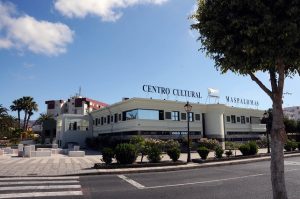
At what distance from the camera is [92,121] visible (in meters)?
58.9

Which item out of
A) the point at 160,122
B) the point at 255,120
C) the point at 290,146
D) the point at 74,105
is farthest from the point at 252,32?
the point at 74,105

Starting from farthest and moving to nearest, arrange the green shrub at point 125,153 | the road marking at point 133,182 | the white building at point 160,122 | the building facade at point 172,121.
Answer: the white building at point 160,122
the building facade at point 172,121
the green shrub at point 125,153
the road marking at point 133,182

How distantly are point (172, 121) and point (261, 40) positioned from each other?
37698mm

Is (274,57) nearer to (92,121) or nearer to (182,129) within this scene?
(182,129)

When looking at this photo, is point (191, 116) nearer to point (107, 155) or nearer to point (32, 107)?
point (107, 155)

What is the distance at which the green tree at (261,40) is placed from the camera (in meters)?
7.36

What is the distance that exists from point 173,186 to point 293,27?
33.2 ft

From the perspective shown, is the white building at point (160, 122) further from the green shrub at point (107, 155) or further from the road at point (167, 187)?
the road at point (167, 187)

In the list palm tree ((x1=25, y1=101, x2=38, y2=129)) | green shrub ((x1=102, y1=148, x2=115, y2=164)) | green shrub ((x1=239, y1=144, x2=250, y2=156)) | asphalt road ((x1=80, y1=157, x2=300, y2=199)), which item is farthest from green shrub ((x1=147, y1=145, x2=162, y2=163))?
palm tree ((x1=25, y1=101, x2=38, y2=129))

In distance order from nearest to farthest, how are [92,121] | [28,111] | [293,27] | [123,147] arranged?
[293,27] → [123,147] → [92,121] → [28,111]

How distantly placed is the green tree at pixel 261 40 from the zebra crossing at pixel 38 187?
8160 mm

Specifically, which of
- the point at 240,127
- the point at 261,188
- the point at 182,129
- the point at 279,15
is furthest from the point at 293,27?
the point at 240,127

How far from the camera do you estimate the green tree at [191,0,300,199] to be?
7363mm

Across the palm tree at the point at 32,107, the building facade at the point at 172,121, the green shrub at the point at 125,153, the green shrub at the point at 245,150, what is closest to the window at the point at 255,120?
the building facade at the point at 172,121
